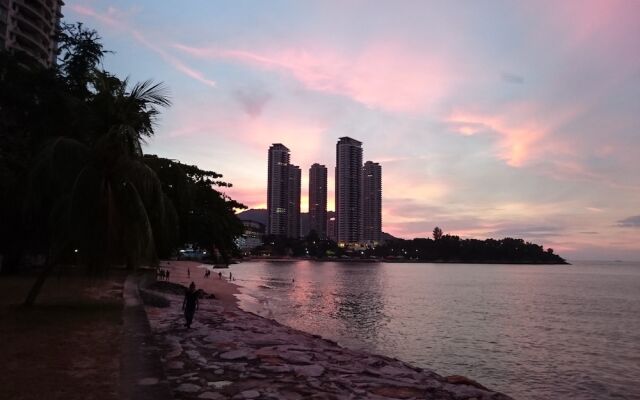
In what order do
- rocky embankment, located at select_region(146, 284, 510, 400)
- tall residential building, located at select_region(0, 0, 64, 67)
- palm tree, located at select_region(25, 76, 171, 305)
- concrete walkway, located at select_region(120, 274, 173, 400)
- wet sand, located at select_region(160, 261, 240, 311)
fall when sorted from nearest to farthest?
1. concrete walkway, located at select_region(120, 274, 173, 400)
2. rocky embankment, located at select_region(146, 284, 510, 400)
3. palm tree, located at select_region(25, 76, 171, 305)
4. wet sand, located at select_region(160, 261, 240, 311)
5. tall residential building, located at select_region(0, 0, 64, 67)

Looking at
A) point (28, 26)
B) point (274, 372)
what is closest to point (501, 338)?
point (274, 372)

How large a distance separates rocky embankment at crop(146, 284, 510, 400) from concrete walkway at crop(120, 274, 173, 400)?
583mm

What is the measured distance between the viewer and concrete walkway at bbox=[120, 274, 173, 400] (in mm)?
8422

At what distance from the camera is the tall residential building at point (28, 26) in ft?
258

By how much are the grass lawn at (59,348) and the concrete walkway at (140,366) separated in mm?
205

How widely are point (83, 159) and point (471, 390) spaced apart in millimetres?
14258

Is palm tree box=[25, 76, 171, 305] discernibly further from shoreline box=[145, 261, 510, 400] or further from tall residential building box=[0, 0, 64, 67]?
tall residential building box=[0, 0, 64, 67]

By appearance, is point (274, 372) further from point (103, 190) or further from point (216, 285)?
point (216, 285)

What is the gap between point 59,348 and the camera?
36.7 ft

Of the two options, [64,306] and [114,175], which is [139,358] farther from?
[64,306]

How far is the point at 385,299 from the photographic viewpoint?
186 feet

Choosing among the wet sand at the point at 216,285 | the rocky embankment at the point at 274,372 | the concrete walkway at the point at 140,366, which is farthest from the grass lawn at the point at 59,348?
the wet sand at the point at 216,285

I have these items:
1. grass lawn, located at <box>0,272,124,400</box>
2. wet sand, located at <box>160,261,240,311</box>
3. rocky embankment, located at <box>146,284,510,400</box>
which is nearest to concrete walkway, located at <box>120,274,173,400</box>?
grass lawn, located at <box>0,272,124,400</box>

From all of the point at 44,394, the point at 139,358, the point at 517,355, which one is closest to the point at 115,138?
the point at 139,358
